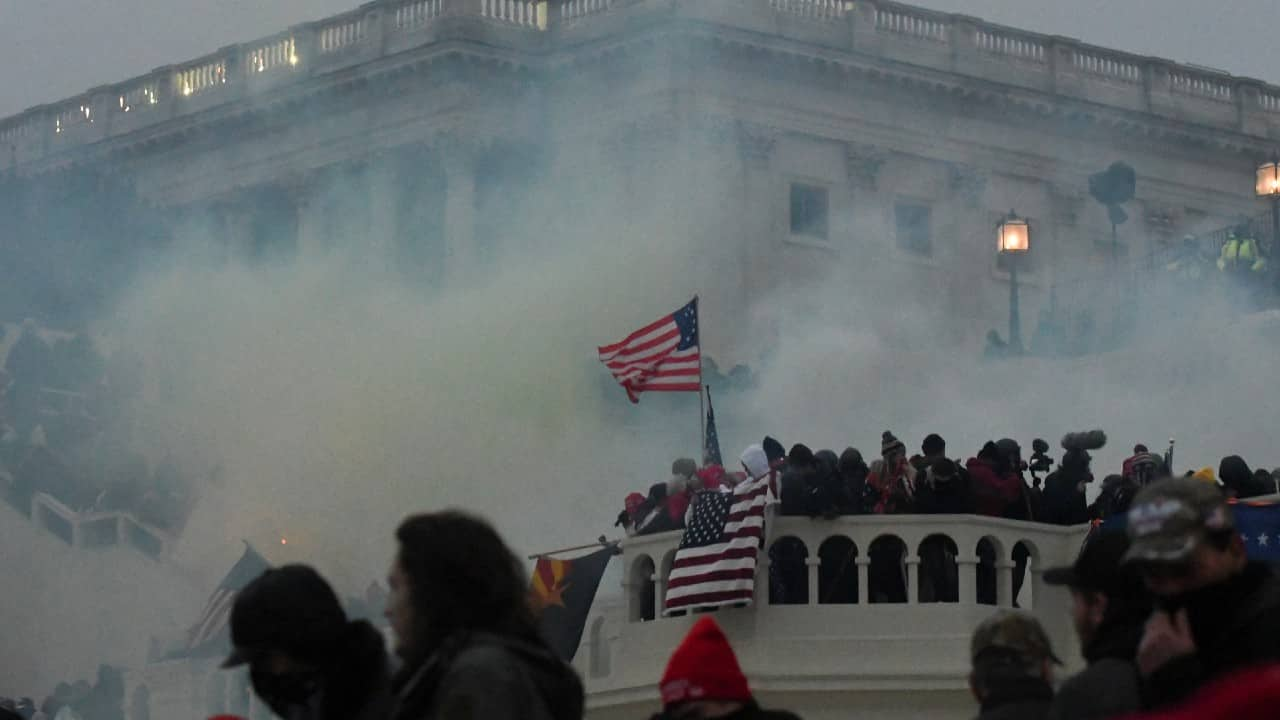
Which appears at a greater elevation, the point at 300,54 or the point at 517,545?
the point at 300,54

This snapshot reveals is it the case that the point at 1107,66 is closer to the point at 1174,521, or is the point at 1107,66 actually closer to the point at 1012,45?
the point at 1012,45

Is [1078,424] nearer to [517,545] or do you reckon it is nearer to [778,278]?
[517,545]

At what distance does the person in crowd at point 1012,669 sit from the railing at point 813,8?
36.8 metres

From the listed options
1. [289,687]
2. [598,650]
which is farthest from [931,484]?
[289,687]

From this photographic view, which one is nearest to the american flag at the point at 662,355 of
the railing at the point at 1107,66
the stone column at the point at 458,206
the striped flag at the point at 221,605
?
the striped flag at the point at 221,605

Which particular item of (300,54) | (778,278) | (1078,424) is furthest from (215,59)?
(1078,424)

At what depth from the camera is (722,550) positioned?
15797 mm

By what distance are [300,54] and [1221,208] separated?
53.1 feet

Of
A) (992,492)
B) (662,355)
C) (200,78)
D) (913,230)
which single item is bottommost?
(992,492)

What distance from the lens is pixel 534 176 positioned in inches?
1716

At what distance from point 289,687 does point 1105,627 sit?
6.68 feet

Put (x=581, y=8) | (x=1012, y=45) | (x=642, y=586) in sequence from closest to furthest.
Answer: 1. (x=642, y=586)
2. (x=581, y=8)
3. (x=1012, y=45)

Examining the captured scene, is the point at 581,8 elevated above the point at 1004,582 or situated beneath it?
elevated above

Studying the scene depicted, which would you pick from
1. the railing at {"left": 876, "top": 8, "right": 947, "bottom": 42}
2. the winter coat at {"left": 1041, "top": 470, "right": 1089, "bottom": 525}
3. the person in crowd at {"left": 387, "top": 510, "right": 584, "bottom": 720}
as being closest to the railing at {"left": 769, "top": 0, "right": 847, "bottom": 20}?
the railing at {"left": 876, "top": 8, "right": 947, "bottom": 42}
